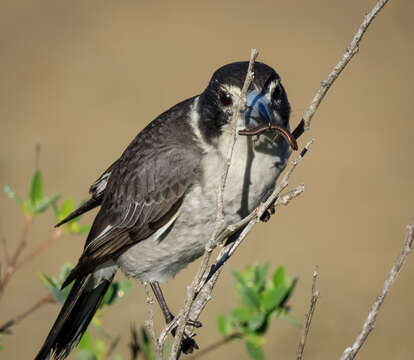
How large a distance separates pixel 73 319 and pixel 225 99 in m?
1.66

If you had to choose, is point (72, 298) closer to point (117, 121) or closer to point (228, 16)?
point (117, 121)

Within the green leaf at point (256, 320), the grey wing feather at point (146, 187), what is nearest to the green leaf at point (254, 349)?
the green leaf at point (256, 320)

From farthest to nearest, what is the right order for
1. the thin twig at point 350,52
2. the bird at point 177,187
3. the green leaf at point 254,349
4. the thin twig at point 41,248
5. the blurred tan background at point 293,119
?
the blurred tan background at point 293,119 < the bird at point 177,187 < the green leaf at point 254,349 < the thin twig at point 41,248 < the thin twig at point 350,52

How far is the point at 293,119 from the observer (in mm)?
5254

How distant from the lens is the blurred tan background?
7.20m

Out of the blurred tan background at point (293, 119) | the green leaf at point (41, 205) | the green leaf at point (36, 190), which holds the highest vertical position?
the green leaf at point (36, 190)

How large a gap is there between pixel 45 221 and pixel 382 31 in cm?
661

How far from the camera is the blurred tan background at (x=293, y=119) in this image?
7.20 m

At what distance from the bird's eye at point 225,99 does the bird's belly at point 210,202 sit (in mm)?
249

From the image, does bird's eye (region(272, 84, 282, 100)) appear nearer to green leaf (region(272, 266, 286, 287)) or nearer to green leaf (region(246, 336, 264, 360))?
green leaf (region(272, 266, 286, 287))

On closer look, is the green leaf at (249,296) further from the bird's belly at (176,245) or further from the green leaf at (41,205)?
the green leaf at (41,205)

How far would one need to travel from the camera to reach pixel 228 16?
13016 millimetres

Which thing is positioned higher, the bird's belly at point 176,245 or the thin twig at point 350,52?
the thin twig at point 350,52

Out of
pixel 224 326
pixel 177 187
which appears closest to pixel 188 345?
pixel 224 326
